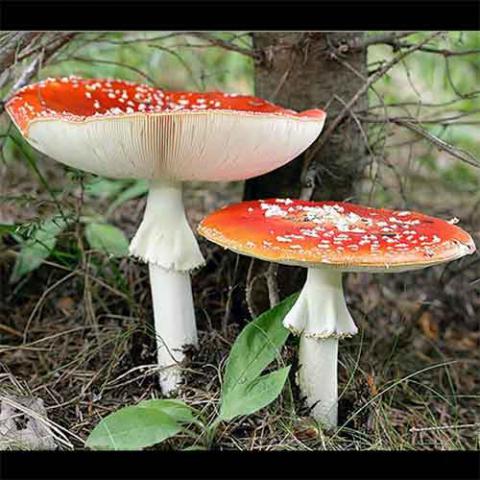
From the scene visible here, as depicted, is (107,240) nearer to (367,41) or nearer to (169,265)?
(169,265)

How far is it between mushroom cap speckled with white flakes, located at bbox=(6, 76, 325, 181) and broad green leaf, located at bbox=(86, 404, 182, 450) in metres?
0.70

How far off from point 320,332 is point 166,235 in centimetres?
59

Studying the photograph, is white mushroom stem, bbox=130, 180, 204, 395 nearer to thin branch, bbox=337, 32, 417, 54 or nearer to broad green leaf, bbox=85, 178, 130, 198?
thin branch, bbox=337, 32, 417, 54

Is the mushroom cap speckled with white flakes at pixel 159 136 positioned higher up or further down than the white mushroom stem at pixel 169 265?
higher up

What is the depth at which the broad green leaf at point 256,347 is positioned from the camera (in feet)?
6.43

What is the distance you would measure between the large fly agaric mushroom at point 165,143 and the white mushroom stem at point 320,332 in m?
0.40

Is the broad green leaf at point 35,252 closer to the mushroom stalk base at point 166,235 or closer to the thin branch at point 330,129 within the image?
the mushroom stalk base at point 166,235

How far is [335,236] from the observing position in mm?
1840

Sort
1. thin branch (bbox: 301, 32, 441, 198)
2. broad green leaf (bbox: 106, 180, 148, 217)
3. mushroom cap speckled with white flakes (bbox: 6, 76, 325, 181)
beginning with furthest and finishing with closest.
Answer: broad green leaf (bbox: 106, 180, 148, 217) < thin branch (bbox: 301, 32, 441, 198) < mushroom cap speckled with white flakes (bbox: 6, 76, 325, 181)

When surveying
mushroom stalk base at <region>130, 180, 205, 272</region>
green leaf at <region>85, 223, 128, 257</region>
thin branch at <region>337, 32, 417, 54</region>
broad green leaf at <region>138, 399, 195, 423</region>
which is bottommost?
broad green leaf at <region>138, 399, 195, 423</region>

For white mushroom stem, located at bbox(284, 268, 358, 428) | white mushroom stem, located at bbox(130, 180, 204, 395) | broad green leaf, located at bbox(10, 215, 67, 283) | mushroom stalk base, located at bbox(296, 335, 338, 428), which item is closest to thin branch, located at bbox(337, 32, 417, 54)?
white mushroom stem, located at bbox(130, 180, 204, 395)

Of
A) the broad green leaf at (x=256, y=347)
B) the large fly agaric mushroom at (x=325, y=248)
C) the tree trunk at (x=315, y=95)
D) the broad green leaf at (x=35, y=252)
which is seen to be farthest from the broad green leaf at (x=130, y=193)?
the broad green leaf at (x=256, y=347)

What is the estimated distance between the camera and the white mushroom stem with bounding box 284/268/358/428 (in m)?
2.05

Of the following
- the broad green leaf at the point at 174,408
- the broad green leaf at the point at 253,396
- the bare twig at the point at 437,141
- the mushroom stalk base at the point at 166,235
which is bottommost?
the broad green leaf at the point at 174,408
